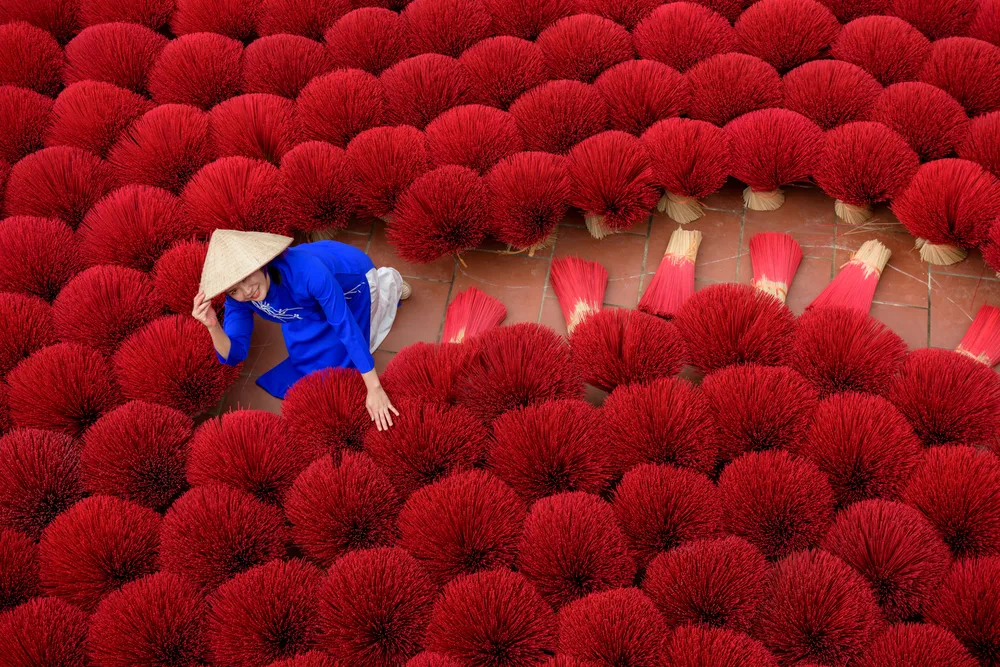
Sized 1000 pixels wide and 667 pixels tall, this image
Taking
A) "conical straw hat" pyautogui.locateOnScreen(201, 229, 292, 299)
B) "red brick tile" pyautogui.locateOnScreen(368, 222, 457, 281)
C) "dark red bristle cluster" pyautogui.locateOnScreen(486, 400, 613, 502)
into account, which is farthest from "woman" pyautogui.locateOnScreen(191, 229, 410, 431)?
"dark red bristle cluster" pyautogui.locateOnScreen(486, 400, 613, 502)

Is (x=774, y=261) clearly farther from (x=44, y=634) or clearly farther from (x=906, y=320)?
(x=44, y=634)

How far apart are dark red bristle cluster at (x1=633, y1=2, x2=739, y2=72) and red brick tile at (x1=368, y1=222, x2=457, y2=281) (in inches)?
25.9

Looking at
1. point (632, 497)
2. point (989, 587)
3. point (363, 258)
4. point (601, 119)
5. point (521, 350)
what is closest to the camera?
point (989, 587)

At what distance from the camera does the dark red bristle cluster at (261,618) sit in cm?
138

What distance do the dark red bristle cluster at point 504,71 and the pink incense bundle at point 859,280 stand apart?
0.76 metres

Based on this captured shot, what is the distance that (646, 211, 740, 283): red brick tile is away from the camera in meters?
1.92

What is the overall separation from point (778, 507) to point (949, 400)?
1.23ft

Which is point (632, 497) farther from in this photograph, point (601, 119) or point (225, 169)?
point (225, 169)

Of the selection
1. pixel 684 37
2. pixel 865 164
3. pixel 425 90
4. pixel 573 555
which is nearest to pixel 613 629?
pixel 573 555

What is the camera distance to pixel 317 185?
1854 mm

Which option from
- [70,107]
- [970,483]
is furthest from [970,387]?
[70,107]

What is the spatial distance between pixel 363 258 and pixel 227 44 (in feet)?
2.27

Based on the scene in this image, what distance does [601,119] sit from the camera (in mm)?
1936

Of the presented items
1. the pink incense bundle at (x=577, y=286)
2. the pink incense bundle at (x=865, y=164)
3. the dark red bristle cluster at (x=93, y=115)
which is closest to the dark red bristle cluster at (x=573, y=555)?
the pink incense bundle at (x=577, y=286)
